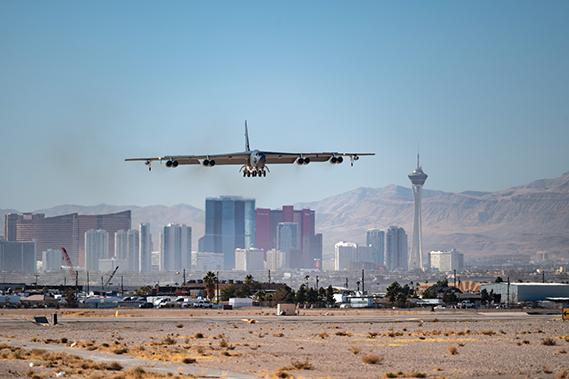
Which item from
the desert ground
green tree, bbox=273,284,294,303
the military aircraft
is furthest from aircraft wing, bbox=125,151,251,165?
green tree, bbox=273,284,294,303

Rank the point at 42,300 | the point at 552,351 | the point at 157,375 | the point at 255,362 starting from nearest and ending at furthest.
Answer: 1. the point at 157,375
2. the point at 255,362
3. the point at 552,351
4. the point at 42,300

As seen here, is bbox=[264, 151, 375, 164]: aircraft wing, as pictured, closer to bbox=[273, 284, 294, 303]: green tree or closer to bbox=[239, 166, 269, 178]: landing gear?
bbox=[239, 166, 269, 178]: landing gear

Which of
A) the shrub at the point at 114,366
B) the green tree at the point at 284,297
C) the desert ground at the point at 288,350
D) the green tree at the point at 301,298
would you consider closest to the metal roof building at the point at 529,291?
the green tree at the point at 301,298

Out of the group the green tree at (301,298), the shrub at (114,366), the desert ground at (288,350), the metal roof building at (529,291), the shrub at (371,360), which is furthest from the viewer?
the green tree at (301,298)

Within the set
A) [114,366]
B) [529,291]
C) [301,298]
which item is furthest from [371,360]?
[529,291]

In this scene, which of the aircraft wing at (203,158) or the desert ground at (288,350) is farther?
the aircraft wing at (203,158)

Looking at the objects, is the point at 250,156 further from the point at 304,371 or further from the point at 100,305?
the point at 100,305

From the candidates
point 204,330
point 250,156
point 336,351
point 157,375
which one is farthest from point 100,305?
point 157,375

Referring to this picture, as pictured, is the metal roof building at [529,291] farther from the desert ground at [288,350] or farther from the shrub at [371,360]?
the shrub at [371,360]
